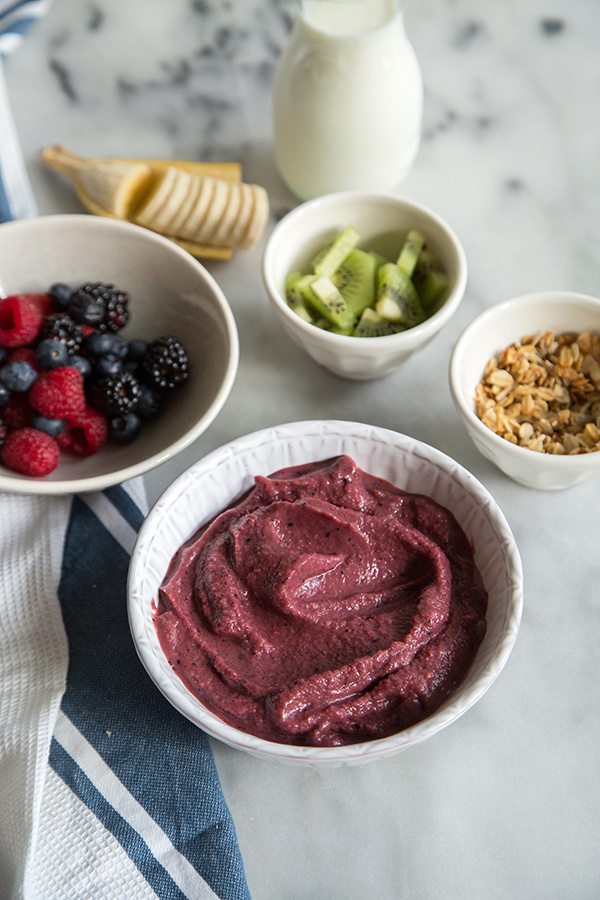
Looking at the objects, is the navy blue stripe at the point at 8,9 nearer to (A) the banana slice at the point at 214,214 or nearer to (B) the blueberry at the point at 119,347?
(A) the banana slice at the point at 214,214

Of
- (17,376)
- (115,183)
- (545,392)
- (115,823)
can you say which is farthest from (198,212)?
(115,823)

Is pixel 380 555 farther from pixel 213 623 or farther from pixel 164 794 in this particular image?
pixel 164 794

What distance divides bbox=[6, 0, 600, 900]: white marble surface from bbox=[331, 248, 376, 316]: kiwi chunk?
17 centimetres

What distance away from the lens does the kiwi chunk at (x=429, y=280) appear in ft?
5.98

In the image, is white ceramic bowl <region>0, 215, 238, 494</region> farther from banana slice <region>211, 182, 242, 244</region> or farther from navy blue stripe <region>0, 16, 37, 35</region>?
navy blue stripe <region>0, 16, 37, 35</region>

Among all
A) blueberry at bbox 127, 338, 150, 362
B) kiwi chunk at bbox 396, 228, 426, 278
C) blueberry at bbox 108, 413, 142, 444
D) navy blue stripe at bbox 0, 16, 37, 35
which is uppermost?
navy blue stripe at bbox 0, 16, 37, 35

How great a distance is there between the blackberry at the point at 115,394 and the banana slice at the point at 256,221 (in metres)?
0.48

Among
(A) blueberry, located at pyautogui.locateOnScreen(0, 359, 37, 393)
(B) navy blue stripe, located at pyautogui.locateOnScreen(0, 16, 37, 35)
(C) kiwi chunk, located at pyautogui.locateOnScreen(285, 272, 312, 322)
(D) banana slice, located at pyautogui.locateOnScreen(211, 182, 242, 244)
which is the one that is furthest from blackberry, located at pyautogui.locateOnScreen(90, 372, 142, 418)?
(B) navy blue stripe, located at pyautogui.locateOnScreen(0, 16, 37, 35)

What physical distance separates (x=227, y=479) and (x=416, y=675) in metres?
0.48

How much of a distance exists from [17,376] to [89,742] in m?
0.66

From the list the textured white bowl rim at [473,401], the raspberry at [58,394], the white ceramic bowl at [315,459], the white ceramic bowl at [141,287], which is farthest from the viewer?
the white ceramic bowl at [141,287]

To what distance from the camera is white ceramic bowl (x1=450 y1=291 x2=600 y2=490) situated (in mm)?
1552

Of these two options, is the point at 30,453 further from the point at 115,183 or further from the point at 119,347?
the point at 115,183

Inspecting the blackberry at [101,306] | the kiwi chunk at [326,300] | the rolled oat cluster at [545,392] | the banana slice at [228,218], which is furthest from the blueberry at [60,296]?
the rolled oat cluster at [545,392]
